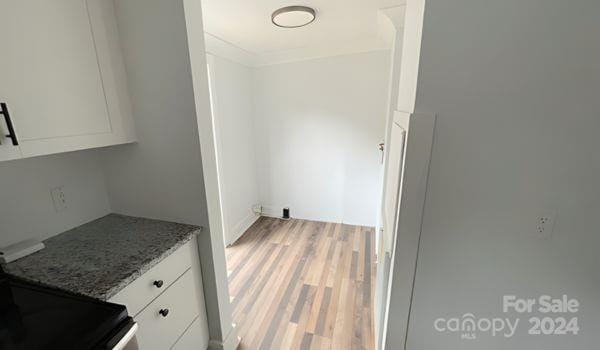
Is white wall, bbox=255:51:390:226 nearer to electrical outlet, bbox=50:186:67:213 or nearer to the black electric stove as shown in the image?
electrical outlet, bbox=50:186:67:213

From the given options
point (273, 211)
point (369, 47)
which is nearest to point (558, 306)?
point (369, 47)

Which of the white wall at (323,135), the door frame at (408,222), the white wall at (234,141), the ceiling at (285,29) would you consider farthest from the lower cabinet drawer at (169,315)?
the white wall at (323,135)

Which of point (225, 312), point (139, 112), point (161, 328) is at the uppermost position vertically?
point (139, 112)

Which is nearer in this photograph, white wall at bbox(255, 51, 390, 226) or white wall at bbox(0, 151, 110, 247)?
white wall at bbox(0, 151, 110, 247)

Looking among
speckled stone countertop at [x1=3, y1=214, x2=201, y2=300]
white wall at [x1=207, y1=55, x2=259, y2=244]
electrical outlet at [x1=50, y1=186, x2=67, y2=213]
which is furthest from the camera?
white wall at [x1=207, y1=55, x2=259, y2=244]

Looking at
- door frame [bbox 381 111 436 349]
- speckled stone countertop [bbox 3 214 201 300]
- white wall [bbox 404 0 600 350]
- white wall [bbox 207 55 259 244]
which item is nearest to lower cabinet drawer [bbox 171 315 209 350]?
speckled stone countertop [bbox 3 214 201 300]

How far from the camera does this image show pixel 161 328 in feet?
3.54

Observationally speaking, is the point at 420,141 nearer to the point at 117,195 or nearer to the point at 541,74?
the point at 541,74

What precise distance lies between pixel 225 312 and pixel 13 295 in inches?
37.8

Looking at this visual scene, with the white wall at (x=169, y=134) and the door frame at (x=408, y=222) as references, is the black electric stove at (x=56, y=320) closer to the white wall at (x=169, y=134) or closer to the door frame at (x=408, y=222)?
the white wall at (x=169, y=134)

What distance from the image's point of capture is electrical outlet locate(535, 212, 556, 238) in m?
0.82

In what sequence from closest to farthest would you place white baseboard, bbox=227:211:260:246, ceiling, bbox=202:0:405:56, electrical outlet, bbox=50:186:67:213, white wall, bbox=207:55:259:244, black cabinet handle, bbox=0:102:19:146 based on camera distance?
black cabinet handle, bbox=0:102:19:146
electrical outlet, bbox=50:186:67:213
ceiling, bbox=202:0:405:56
white wall, bbox=207:55:259:244
white baseboard, bbox=227:211:260:246

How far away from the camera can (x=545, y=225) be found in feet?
2.71

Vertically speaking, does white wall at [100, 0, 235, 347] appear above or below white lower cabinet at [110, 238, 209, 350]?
above
